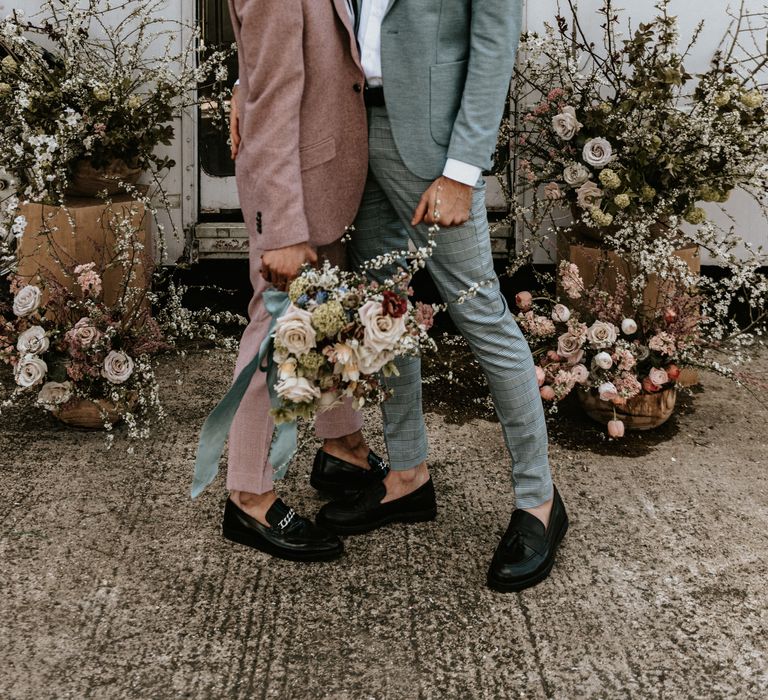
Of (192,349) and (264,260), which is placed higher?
(264,260)

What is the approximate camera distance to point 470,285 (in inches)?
94.4

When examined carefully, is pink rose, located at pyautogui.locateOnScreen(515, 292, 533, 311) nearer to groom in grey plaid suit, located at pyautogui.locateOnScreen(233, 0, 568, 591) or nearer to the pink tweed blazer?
groom in grey plaid suit, located at pyautogui.locateOnScreen(233, 0, 568, 591)

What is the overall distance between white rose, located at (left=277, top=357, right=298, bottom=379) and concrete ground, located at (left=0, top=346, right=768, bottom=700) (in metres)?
0.66

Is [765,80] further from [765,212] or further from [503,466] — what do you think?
[503,466]

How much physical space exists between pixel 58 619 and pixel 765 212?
120 inches

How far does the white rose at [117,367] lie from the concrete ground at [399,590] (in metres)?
0.27

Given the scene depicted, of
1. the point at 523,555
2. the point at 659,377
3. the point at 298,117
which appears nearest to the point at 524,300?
the point at 659,377

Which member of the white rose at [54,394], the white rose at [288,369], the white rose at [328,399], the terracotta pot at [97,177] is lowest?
the white rose at [54,394]

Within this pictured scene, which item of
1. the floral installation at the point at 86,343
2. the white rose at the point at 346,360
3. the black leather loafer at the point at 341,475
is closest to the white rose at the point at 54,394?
the floral installation at the point at 86,343

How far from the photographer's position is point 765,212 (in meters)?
3.76

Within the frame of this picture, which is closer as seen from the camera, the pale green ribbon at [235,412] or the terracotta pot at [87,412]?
the pale green ribbon at [235,412]

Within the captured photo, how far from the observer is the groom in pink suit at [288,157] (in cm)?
223

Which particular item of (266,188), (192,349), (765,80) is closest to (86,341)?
(192,349)

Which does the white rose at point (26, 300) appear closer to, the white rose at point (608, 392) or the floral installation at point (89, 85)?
the floral installation at point (89, 85)
